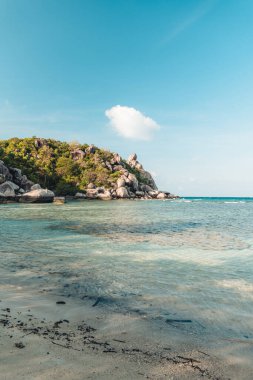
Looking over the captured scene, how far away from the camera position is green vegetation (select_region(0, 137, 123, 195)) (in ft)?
281

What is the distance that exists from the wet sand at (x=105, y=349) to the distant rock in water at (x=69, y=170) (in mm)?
64301

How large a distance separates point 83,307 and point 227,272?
4929mm

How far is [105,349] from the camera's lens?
3.55 metres

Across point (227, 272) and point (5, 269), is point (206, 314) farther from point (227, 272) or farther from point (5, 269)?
point (5, 269)

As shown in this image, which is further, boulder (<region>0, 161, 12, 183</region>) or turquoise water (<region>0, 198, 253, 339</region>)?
boulder (<region>0, 161, 12, 183</region>)

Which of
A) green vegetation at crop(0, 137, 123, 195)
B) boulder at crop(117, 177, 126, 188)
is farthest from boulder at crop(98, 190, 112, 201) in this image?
boulder at crop(117, 177, 126, 188)

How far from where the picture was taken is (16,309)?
494cm

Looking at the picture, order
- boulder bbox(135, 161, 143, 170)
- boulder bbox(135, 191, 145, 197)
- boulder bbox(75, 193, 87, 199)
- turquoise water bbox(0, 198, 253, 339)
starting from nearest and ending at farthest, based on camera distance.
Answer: turquoise water bbox(0, 198, 253, 339) → boulder bbox(75, 193, 87, 199) → boulder bbox(135, 191, 145, 197) → boulder bbox(135, 161, 143, 170)

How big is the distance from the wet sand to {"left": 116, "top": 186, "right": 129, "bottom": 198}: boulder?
Result: 8170cm

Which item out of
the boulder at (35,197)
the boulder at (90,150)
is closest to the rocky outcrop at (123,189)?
the boulder at (90,150)

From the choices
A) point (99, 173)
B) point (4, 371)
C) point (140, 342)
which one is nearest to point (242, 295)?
point (140, 342)

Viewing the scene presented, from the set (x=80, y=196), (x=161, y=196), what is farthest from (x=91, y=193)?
(x=161, y=196)

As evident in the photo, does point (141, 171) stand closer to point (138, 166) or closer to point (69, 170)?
point (138, 166)

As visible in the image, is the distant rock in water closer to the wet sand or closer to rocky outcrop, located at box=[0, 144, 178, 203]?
rocky outcrop, located at box=[0, 144, 178, 203]
